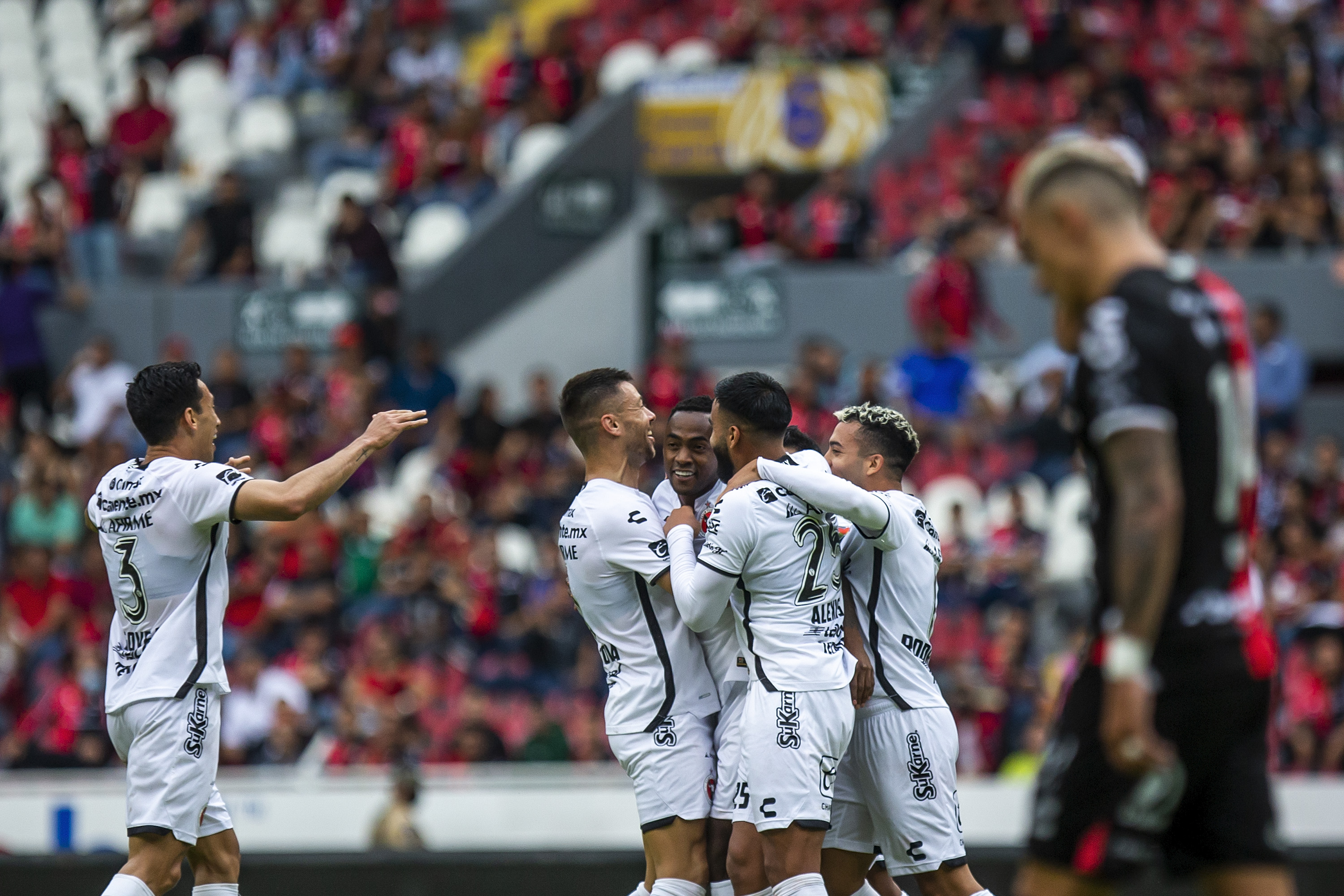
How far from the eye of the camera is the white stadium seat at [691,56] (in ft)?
63.5

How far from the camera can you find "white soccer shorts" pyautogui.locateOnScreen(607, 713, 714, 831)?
6.41m

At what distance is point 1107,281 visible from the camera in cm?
430

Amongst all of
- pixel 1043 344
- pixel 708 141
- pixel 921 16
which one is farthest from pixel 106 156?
pixel 1043 344

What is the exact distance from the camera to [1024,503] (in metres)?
13.7

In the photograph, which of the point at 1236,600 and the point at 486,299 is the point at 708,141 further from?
the point at 1236,600

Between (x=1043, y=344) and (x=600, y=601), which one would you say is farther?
(x=1043, y=344)

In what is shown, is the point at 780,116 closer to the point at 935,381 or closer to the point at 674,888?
the point at 935,381

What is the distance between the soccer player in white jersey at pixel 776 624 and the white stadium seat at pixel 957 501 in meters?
7.57

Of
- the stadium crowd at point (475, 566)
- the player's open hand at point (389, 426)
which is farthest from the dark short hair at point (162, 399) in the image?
the stadium crowd at point (475, 566)

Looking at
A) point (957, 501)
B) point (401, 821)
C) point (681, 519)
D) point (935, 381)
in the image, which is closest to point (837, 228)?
point (935, 381)

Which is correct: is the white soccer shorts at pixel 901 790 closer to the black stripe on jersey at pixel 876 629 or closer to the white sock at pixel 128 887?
the black stripe on jersey at pixel 876 629

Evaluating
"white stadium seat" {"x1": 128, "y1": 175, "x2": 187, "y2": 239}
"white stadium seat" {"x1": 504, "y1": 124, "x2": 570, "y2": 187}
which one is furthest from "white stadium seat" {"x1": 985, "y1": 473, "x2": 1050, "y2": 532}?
"white stadium seat" {"x1": 128, "y1": 175, "x2": 187, "y2": 239}

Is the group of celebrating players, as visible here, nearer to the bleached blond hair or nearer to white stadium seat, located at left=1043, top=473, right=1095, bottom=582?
the bleached blond hair

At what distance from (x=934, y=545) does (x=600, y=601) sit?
133cm
